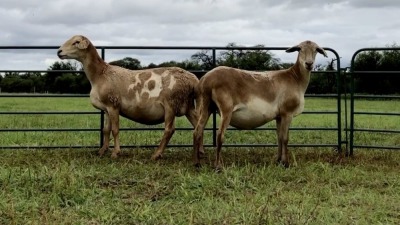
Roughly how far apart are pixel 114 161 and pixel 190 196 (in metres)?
2.32

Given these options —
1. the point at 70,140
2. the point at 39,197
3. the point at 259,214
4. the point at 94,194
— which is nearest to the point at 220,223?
the point at 259,214

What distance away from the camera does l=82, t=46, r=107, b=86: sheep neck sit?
762 centimetres

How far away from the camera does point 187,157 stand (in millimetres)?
7742

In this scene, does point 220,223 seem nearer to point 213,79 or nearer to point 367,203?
point 367,203

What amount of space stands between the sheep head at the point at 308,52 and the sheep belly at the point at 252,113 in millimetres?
772

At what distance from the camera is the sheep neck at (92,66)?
7.62 m

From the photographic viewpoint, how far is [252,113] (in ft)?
22.4

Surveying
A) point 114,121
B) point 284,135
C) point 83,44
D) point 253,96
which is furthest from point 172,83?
point 284,135

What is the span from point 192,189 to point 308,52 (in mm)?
2918

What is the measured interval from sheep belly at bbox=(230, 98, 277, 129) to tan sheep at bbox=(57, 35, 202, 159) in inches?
36.7

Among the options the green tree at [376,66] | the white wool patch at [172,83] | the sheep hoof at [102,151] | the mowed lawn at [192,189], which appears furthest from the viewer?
the green tree at [376,66]

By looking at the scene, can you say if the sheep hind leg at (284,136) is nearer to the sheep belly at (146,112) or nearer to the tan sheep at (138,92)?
the tan sheep at (138,92)

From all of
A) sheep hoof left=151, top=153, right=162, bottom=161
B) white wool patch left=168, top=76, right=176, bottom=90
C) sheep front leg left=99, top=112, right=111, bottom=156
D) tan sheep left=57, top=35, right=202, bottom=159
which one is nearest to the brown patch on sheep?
tan sheep left=57, top=35, right=202, bottom=159

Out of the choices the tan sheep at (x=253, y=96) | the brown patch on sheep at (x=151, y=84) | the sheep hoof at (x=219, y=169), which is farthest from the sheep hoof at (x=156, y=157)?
the sheep hoof at (x=219, y=169)
